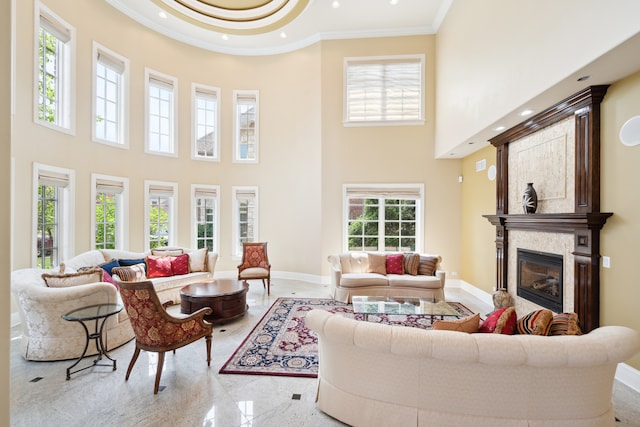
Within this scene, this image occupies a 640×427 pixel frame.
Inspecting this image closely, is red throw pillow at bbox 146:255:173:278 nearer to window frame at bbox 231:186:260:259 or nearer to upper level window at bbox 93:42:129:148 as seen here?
window frame at bbox 231:186:260:259

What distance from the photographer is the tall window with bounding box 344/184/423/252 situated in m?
6.83

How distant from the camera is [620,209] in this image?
115 inches

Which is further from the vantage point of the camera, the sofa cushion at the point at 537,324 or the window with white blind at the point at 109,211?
the window with white blind at the point at 109,211

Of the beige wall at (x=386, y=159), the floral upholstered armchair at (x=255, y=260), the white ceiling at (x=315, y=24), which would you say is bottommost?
the floral upholstered armchair at (x=255, y=260)

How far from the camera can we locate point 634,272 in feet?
9.11

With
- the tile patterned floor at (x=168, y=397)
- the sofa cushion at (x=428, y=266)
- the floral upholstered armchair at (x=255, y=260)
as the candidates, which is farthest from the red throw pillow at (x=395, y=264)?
the tile patterned floor at (x=168, y=397)

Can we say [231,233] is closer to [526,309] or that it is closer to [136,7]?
[136,7]

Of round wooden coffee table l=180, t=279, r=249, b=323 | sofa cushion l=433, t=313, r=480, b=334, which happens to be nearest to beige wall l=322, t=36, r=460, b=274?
round wooden coffee table l=180, t=279, r=249, b=323

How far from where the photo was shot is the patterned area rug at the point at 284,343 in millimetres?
3080

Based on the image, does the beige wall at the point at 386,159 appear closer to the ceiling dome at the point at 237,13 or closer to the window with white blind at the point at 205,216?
the ceiling dome at the point at 237,13

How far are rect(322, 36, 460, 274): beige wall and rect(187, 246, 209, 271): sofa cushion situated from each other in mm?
2534

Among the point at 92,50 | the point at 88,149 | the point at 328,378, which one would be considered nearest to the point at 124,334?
the point at 328,378

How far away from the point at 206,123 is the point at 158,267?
3749mm

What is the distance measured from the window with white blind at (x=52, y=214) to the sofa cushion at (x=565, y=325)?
6214 millimetres
